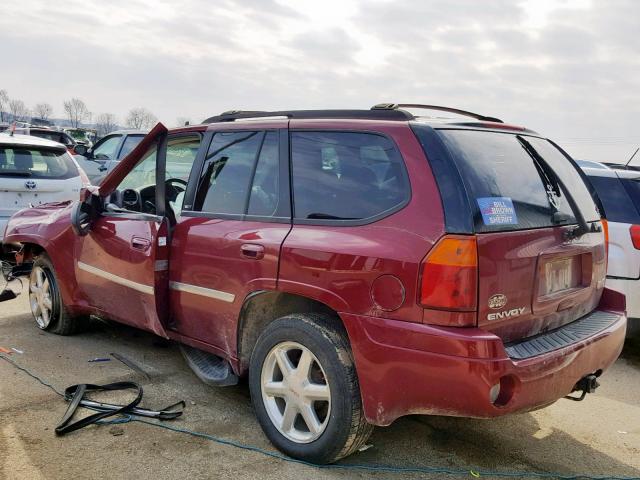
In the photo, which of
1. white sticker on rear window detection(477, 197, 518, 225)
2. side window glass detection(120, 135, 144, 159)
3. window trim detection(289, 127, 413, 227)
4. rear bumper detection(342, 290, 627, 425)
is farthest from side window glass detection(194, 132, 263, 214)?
side window glass detection(120, 135, 144, 159)

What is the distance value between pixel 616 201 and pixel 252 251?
134 inches

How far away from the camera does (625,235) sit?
493 centimetres

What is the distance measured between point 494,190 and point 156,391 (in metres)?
2.51

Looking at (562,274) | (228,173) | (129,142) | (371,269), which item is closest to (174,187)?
(228,173)

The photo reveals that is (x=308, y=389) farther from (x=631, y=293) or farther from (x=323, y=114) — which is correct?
(x=631, y=293)

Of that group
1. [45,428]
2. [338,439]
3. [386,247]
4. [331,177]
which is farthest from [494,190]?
[45,428]

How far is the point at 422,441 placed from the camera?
3.47 meters

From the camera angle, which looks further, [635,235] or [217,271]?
[635,235]

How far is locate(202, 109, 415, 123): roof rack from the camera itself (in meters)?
3.11

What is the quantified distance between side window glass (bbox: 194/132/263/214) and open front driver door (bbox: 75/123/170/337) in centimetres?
37

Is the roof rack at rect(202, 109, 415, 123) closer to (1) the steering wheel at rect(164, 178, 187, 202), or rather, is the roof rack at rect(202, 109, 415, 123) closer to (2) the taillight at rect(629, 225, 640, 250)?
(1) the steering wheel at rect(164, 178, 187, 202)

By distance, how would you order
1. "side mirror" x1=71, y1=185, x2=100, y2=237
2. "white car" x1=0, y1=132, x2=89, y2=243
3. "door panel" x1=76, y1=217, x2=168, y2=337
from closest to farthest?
"door panel" x1=76, y1=217, x2=168, y2=337
"side mirror" x1=71, y1=185, x2=100, y2=237
"white car" x1=0, y1=132, x2=89, y2=243

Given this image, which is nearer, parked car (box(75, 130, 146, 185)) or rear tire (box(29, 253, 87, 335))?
rear tire (box(29, 253, 87, 335))

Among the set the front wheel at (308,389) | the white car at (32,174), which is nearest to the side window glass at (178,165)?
the front wheel at (308,389)
